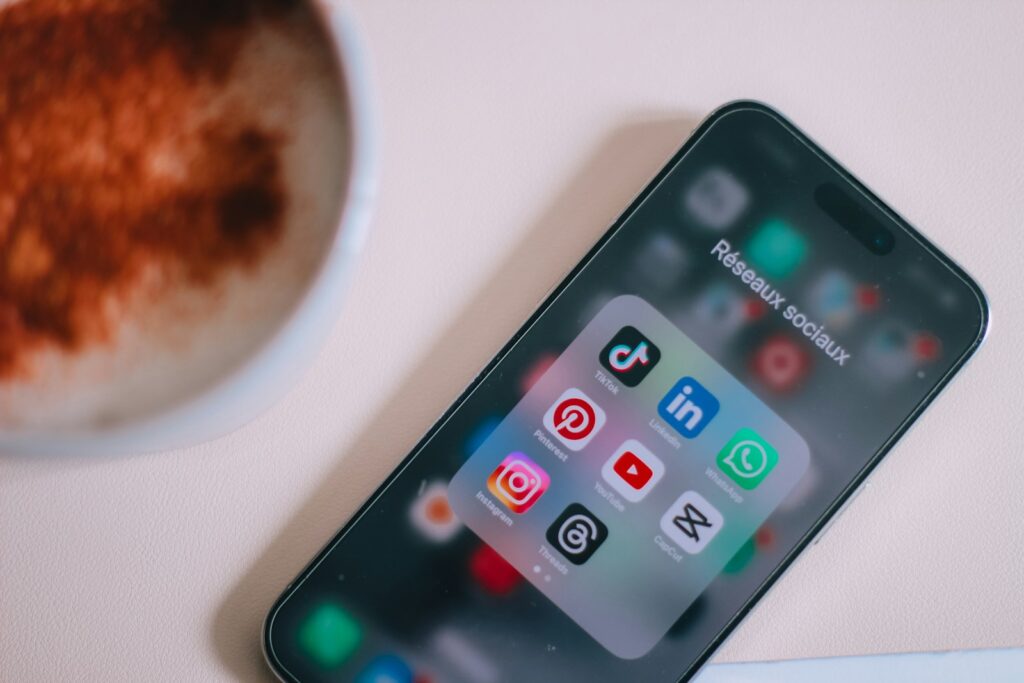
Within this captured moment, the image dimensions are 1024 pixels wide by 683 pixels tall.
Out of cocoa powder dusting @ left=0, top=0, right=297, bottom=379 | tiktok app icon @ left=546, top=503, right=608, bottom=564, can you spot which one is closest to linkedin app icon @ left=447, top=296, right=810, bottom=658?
tiktok app icon @ left=546, top=503, right=608, bottom=564

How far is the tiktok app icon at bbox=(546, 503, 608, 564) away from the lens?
31 centimetres

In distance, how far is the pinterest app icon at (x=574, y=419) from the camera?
1.04 ft

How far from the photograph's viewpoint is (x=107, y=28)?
27cm

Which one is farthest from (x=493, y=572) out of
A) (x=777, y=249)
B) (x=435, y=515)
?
(x=777, y=249)

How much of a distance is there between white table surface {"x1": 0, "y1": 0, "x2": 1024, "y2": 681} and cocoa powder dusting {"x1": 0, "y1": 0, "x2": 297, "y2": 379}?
69 millimetres

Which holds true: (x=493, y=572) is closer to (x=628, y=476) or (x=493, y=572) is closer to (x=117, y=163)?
(x=628, y=476)

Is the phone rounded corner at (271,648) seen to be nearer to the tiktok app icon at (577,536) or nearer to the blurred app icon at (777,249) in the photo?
the tiktok app icon at (577,536)

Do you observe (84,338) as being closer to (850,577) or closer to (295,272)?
(295,272)

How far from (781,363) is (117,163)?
0.71ft

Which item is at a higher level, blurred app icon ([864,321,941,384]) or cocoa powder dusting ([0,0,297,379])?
blurred app icon ([864,321,941,384])

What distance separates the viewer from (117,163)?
0.26 m

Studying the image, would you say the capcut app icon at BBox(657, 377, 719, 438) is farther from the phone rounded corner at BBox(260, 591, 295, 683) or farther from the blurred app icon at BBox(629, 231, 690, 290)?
the phone rounded corner at BBox(260, 591, 295, 683)

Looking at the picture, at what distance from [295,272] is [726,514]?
163mm

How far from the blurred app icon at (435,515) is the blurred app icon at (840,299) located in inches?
5.5
